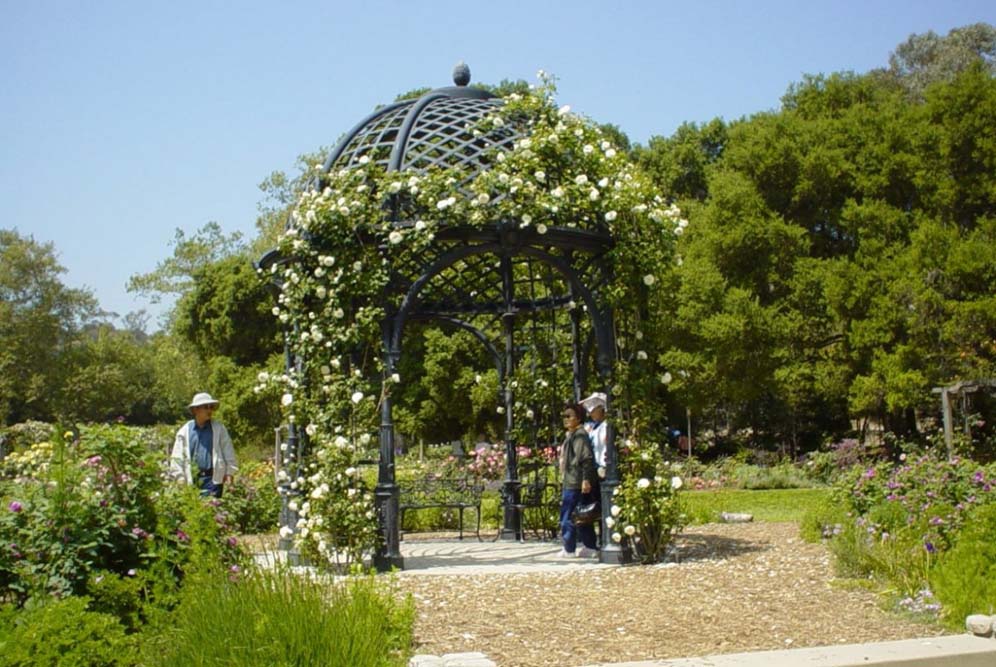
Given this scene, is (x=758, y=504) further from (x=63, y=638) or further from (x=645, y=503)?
(x=63, y=638)

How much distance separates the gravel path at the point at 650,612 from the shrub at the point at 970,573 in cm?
24

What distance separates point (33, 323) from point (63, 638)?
42.1 metres

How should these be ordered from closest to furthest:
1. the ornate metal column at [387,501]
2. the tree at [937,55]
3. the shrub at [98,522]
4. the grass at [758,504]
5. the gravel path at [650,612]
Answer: the shrub at [98,522], the gravel path at [650,612], the ornate metal column at [387,501], the grass at [758,504], the tree at [937,55]

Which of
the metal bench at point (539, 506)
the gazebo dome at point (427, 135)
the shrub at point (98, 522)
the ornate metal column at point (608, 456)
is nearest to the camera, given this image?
the shrub at point (98, 522)

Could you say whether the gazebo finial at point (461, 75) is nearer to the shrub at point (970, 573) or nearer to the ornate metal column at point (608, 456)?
the ornate metal column at point (608, 456)

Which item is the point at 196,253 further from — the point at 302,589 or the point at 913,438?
the point at 302,589

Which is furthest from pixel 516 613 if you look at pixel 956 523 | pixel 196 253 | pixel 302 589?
pixel 196 253

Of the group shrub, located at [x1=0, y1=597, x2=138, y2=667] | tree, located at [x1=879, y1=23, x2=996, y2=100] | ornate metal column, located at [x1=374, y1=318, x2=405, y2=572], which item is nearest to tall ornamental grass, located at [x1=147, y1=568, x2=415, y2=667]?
shrub, located at [x1=0, y1=597, x2=138, y2=667]

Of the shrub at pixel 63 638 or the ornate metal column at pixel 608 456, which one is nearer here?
the shrub at pixel 63 638

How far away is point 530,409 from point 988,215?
18.3 meters

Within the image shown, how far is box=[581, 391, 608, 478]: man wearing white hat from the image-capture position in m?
9.28

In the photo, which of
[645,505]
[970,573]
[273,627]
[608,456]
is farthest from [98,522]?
[970,573]

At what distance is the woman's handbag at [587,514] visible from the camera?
9.41 metres

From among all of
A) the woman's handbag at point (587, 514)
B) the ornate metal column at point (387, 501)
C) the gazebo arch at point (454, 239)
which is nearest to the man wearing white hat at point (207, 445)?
the gazebo arch at point (454, 239)
